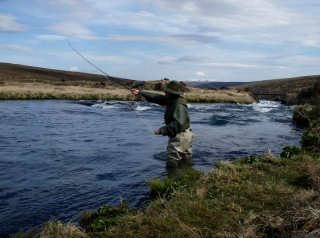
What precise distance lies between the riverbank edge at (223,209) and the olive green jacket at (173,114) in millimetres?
1602

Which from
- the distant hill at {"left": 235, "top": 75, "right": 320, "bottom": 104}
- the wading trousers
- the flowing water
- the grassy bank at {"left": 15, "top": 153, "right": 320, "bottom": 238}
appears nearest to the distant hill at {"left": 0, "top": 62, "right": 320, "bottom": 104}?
the distant hill at {"left": 235, "top": 75, "right": 320, "bottom": 104}

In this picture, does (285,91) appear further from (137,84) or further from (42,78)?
(42,78)

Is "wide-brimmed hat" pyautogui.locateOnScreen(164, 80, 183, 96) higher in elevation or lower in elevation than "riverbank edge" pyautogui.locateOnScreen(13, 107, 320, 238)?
higher

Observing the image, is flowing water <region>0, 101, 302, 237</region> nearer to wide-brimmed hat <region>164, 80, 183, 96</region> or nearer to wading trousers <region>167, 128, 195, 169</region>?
wading trousers <region>167, 128, 195, 169</region>

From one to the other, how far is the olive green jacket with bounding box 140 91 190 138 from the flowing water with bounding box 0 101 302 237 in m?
1.28

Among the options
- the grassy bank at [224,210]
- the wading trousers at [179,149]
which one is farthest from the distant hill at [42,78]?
the grassy bank at [224,210]

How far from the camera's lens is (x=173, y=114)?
40.1 feet

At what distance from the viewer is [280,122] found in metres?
29.3

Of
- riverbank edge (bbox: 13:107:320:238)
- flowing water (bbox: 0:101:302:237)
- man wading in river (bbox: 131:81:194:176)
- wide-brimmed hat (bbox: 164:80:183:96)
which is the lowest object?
flowing water (bbox: 0:101:302:237)

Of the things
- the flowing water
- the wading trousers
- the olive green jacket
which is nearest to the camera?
the flowing water

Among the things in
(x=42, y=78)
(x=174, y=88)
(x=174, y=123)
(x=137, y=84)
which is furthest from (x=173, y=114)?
(x=42, y=78)

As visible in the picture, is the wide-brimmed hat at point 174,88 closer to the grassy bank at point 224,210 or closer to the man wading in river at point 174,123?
the man wading in river at point 174,123

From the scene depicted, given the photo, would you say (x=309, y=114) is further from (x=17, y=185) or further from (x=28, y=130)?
(x=17, y=185)

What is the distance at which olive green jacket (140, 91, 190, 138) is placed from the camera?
40.0 feet
